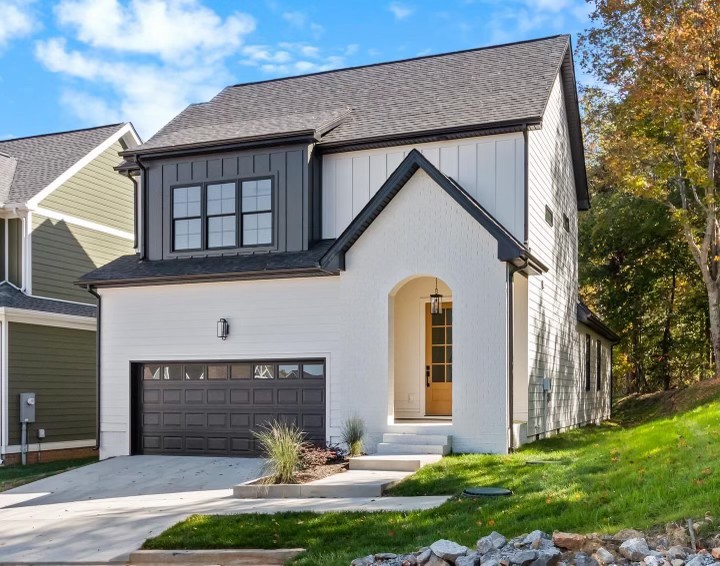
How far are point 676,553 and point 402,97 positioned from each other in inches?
554

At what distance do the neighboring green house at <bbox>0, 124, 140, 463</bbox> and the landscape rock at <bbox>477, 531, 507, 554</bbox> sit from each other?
574 inches

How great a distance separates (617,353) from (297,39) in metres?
24.2

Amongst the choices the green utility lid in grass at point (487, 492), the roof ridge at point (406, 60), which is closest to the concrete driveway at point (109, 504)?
the green utility lid in grass at point (487, 492)

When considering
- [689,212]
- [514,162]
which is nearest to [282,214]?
[514,162]

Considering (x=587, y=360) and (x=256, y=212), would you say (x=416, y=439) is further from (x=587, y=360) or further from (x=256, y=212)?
(x=587, y=360)

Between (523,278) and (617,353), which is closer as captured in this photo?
(523,278)

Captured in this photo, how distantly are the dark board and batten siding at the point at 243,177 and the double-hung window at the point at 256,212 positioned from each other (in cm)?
17

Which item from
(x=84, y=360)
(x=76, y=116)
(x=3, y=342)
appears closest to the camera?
(x=3, y=342)

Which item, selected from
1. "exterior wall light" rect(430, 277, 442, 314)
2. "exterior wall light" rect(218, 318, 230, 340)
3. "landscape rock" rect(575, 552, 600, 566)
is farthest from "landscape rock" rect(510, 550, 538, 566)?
"exterior wall light" rect(218, 318, 230, 340)

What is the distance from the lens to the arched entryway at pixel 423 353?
16938 millimetres

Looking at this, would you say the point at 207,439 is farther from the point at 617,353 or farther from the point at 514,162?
the point at 617,353

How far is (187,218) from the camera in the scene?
18.0m

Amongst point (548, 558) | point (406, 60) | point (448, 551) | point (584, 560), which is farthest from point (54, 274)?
point (584, 560)

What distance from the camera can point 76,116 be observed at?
32.0m
